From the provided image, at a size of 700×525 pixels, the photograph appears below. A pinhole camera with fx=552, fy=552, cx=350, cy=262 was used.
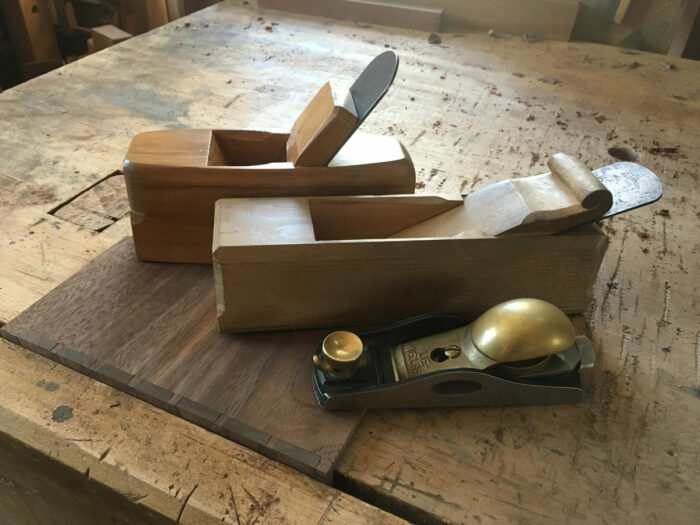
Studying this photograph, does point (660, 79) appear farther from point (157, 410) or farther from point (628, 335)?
point (157, 410)

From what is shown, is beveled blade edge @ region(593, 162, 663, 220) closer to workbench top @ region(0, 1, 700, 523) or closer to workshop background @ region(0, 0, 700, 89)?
workbench top @ region(0, 1, 700, 523)

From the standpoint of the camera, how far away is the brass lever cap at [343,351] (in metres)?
0.76

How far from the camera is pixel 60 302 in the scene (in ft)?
3.07

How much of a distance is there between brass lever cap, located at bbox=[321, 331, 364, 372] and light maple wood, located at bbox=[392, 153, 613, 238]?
0.25 metres

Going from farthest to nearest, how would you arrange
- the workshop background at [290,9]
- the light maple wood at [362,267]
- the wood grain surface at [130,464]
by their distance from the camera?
the workshop background at [290,9]
the light maple wood at [362,267]
the wood grain surface at [130,464]

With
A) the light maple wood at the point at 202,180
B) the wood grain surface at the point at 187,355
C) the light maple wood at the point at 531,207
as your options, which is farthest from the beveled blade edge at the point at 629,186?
the wood grain surface at the point at 187,355

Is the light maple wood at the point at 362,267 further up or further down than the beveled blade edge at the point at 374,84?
further down

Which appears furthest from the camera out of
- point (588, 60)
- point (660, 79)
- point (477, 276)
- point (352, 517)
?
point (588, 60)

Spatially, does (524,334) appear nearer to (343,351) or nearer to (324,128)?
(343,351)

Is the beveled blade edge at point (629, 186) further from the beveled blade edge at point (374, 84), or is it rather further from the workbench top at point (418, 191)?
the beveled blade edge at point (374, 84)

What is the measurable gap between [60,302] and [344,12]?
71.8 inches

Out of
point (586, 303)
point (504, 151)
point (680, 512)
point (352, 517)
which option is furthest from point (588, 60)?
point (352, 517)

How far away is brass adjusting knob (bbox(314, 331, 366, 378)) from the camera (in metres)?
0.76

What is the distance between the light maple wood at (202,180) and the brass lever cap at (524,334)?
35 centimetres
